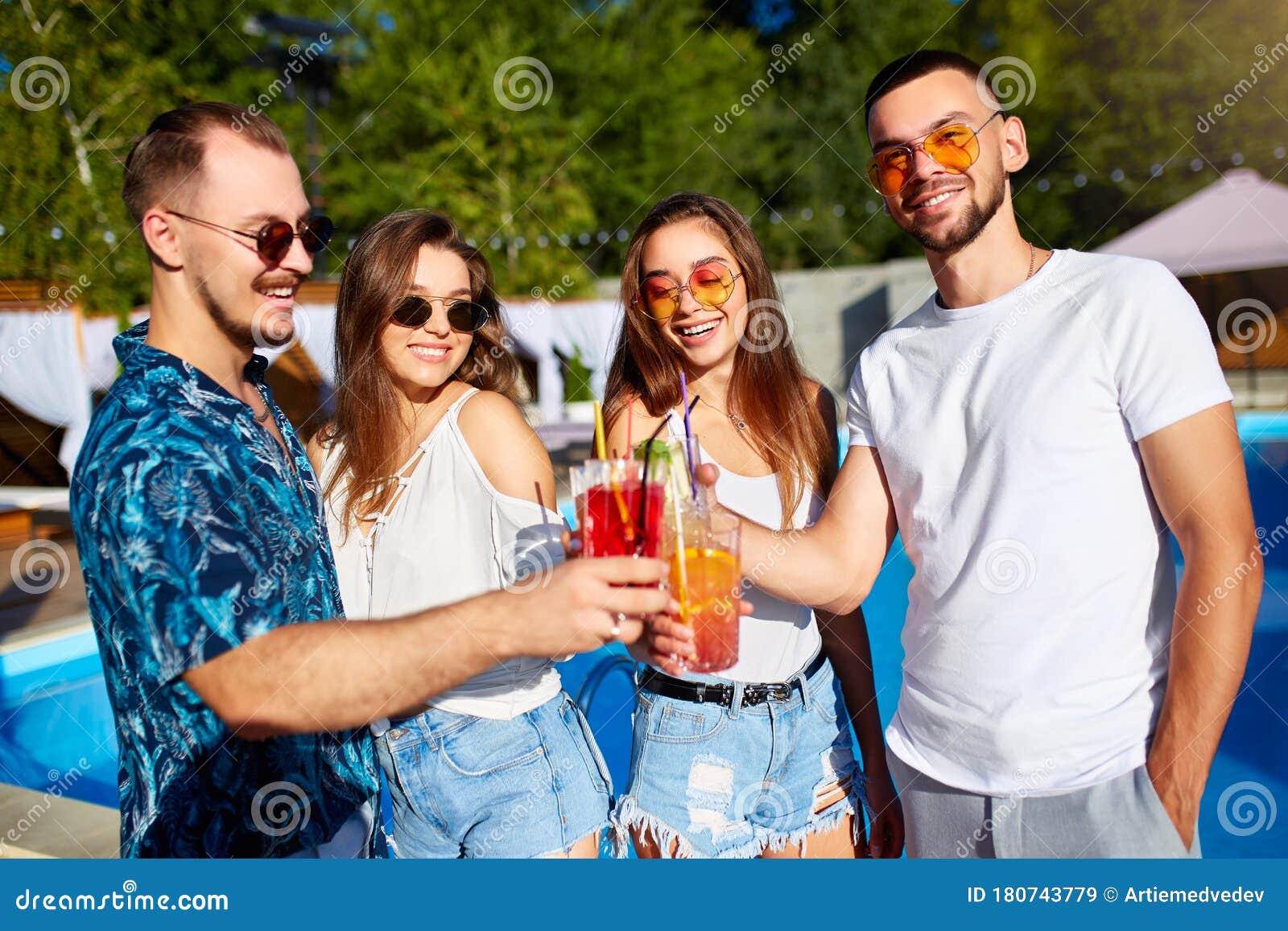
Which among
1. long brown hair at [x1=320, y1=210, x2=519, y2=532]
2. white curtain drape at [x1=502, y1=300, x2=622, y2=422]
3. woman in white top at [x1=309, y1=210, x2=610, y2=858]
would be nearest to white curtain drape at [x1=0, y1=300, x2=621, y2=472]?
white curtain drape at [x1=502, y1=300, x2=622, y2=422]

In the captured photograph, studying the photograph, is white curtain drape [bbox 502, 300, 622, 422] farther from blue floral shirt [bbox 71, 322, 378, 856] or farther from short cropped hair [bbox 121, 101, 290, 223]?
blue floral shirt [bbox 71, 322, 378, 856]

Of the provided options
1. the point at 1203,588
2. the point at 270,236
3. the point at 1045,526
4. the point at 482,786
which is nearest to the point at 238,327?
the point at 270,236

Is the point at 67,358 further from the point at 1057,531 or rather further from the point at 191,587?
the point at 1057,531

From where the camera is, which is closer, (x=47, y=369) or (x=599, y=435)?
(x=599, y=435)

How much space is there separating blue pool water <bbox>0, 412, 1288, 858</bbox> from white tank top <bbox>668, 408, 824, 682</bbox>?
7.45 feet

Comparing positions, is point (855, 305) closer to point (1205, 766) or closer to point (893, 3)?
point (893, 3)

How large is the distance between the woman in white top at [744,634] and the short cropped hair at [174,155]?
3.46ft

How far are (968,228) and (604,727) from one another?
4138 mm

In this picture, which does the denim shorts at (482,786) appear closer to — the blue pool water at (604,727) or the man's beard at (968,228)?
the man's beard at (968,228)

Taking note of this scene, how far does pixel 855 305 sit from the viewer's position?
18.5m

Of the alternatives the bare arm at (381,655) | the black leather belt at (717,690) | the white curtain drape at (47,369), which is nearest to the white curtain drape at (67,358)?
the white curtain drape at (47,369)

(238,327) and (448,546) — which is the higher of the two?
(238,327)

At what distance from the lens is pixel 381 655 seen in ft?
4.41
